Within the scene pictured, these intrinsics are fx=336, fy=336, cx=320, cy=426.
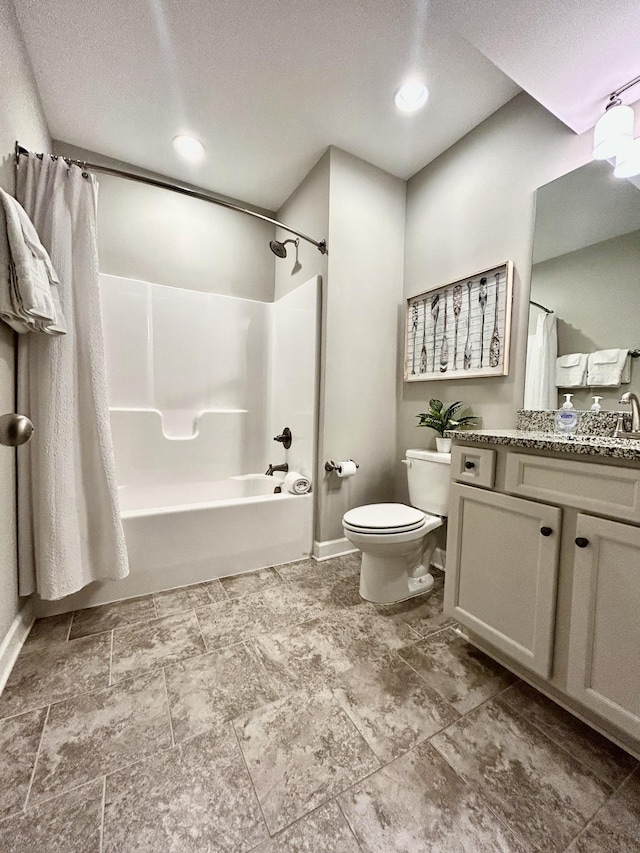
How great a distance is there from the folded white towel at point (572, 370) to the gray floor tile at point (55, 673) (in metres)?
2.16

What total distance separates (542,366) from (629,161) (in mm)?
813

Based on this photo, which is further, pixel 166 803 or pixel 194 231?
pixel 194 231

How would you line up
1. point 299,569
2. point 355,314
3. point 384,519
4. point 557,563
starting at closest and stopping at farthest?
point 557,563 < point 384,519 < point 299,569 < point 355,314

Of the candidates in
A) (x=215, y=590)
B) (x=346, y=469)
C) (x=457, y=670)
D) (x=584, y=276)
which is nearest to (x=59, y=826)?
(x=215, y=590)

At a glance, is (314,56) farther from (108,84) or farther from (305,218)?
(108,84)

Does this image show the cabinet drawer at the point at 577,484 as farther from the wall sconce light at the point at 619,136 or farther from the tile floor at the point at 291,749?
the wall sconce light at the point at 619,136

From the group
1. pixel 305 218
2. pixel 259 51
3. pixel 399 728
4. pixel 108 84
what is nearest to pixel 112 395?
pixel 108 84

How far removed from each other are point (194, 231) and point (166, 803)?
2.94 m

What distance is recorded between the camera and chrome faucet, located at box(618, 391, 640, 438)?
4.06ft

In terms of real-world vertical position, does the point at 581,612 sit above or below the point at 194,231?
below

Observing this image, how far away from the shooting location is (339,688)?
45.8 inches

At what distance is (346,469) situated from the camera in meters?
2.10

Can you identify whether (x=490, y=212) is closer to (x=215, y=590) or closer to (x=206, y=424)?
(x=206, y=424)

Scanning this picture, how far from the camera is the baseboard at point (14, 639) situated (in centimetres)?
117
